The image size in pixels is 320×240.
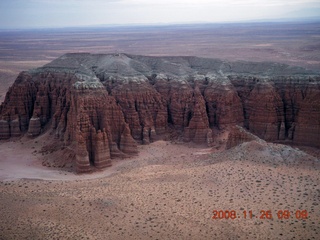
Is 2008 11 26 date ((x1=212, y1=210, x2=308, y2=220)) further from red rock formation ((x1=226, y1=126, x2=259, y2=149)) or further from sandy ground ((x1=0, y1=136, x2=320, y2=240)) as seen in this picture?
red rock formation ((x1=226, y1=126, x2=259, y2=149))

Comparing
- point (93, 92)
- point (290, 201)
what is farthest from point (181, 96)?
point (290, 201)

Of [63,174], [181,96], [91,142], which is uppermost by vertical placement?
[181,96]

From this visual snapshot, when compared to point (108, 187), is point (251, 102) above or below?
above

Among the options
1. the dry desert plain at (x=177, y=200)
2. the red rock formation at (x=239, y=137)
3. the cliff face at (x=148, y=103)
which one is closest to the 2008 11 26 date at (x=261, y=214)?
the dry desert plain at (x=177, y=200)

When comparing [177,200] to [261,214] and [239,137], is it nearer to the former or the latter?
[261,214]

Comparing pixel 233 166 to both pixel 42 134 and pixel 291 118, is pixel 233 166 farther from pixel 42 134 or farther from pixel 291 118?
pixel 42 134

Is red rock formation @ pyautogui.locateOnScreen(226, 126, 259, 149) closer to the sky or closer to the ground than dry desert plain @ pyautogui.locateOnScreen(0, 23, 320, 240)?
closer to the sky

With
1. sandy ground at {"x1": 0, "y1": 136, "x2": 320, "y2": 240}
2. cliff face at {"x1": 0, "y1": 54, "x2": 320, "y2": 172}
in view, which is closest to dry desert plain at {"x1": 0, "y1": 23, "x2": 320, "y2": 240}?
sandy ground at {"x1": 0, "y1": 136, "x2": 320, "y2": 240}

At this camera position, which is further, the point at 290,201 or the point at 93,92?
the point at 93,92
